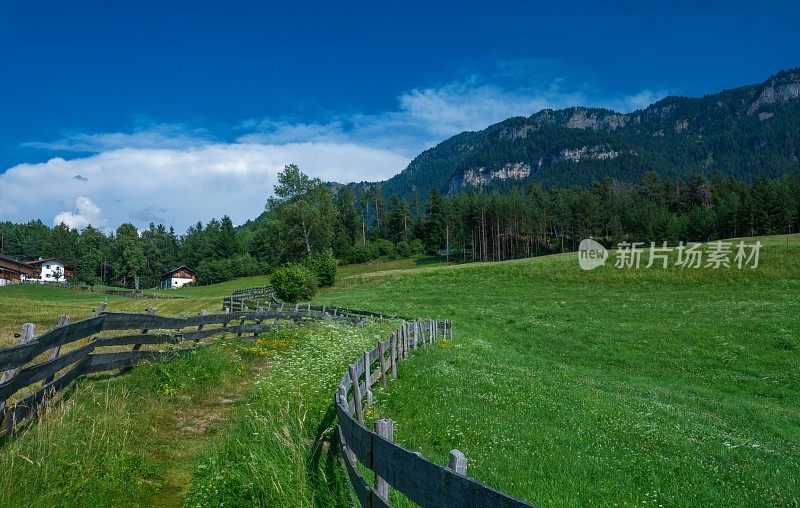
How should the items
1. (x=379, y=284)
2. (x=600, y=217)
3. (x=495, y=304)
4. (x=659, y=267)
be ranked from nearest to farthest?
(x=495, y=304) < (x=659, y=267) < (x=379, y=284) < (x=600, y=217)

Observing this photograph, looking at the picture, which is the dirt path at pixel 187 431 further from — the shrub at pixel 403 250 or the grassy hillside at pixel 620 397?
the shrub at pixel 403 250

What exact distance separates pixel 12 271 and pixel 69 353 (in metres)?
137

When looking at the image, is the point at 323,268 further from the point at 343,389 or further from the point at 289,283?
the point at 343,389

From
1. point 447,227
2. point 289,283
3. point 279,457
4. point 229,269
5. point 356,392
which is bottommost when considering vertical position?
point 229,269

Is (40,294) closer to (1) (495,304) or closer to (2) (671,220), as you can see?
(1) (495,304)

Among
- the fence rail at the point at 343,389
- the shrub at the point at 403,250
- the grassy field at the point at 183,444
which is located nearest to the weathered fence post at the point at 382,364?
the fence rail at the point at 343,389

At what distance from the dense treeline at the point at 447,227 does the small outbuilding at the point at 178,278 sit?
2.46 meters

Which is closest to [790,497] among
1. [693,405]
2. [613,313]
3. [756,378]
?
Answer: [693,405]

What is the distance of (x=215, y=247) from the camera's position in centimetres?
16425

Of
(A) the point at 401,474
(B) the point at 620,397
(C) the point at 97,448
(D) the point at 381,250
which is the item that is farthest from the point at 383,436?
(D) the point at 381,250

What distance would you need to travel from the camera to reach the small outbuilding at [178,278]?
157 meters

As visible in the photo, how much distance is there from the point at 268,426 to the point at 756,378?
24.3m

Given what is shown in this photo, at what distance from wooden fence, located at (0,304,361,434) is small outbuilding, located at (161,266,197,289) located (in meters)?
151

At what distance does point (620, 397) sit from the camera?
16422 millimetres
